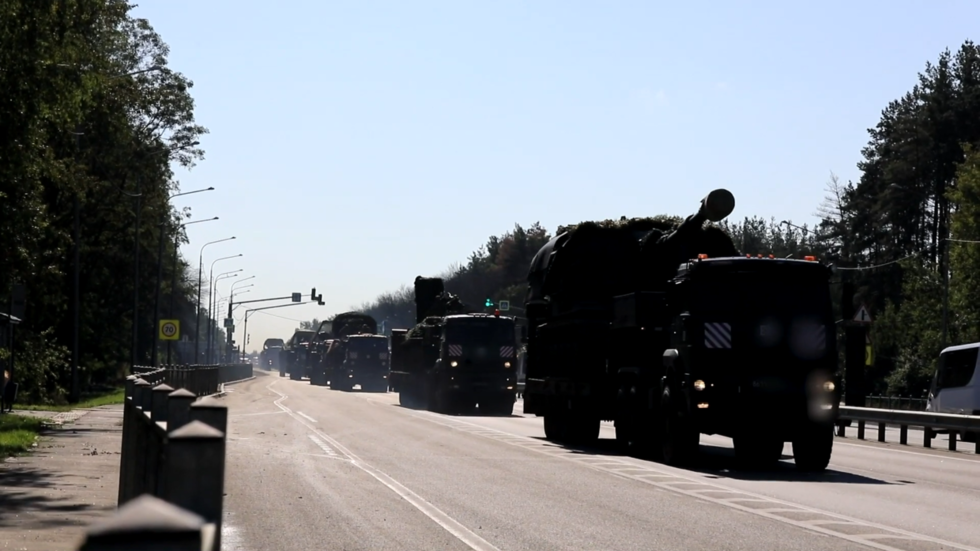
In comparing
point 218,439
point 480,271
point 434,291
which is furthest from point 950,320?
point 480,271

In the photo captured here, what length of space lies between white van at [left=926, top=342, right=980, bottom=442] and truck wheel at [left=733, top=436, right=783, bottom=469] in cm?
1349

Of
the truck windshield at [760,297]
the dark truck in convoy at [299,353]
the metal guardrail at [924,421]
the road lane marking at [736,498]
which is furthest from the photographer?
the dark truck in convoy at [299,353]

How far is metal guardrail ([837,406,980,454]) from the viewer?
89.4 ft

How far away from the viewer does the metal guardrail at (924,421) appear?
2723cm

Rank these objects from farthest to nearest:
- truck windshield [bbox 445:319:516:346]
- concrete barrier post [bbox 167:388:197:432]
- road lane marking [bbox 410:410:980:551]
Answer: truck windshield [bbox 445:319:516:346]
road lane marking [bbox 410:410:980:551]
concrete barrier post [bbox 167:388:197:432]

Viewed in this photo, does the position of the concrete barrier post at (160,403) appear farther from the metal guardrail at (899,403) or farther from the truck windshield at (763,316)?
the metal guardrail at (899,403)

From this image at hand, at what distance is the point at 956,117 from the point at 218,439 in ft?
270

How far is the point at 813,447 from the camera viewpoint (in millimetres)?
20375

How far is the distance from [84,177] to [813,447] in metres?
25.0

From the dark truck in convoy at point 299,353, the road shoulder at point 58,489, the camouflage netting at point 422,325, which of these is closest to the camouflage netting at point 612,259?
the road shoulder at point 58,489

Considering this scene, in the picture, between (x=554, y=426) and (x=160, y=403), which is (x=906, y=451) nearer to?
(x=554, y=426)

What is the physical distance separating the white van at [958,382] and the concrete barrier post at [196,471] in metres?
30.6

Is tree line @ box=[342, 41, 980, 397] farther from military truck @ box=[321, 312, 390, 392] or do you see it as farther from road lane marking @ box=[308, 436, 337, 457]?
road lane marking @ box=[308, 436, 337, 457]

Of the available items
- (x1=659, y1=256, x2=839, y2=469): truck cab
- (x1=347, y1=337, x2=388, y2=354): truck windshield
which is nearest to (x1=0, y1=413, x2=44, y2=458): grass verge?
(x1=659, y1=256, x2=839, y2=469): truck cab
